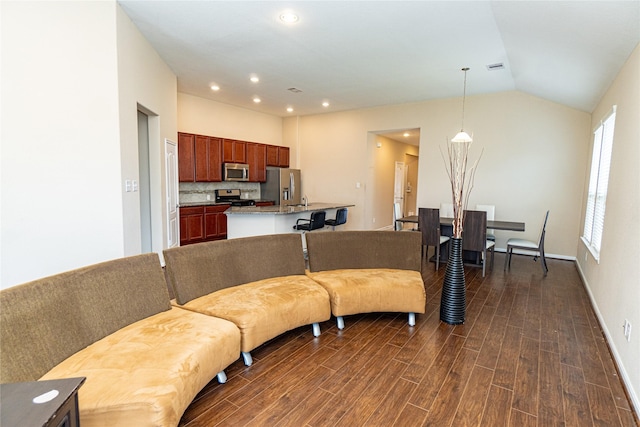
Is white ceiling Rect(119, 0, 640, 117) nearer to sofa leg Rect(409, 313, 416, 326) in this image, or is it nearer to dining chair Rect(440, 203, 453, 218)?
dining chair Rect(440, 203, 453, 218)

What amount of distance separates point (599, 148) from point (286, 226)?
4.58m

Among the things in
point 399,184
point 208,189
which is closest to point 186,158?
point 208,189

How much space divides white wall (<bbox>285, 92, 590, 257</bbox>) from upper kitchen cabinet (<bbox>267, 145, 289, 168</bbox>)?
2151mm

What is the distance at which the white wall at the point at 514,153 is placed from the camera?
222 inches

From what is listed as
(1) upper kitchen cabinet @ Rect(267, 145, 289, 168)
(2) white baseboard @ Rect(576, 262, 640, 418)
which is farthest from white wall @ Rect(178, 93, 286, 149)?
(2) white baseboard @ Rect(576, 262, 640, 418)

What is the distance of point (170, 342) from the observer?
1.88 meters

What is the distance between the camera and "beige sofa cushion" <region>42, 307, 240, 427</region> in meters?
1.43

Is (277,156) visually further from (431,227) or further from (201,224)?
(431,227)

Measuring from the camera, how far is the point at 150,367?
5.37ft

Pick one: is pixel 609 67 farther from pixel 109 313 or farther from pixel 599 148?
pixel 109 313

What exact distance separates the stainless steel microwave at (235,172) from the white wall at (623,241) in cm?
635

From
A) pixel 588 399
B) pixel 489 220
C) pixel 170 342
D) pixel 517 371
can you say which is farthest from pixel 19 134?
pixel 489 220

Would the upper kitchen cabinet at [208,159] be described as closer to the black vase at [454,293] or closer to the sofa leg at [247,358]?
the sofa leg at [247,358]

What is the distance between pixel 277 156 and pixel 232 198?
170 cm
